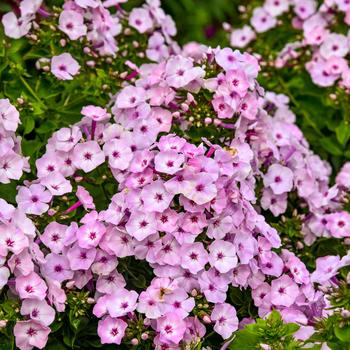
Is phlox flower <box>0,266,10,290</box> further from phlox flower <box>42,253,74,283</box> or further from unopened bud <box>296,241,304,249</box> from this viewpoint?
unopened bud <box>296,241,304,249</box>

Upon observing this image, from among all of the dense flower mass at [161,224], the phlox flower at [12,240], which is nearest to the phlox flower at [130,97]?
the dense flower mass at [161,224]

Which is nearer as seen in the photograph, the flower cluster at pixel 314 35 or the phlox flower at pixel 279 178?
the phlox flower at pixel 279 178

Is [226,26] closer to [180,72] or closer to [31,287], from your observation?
[180,72]

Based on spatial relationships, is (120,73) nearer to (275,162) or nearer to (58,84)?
(58,84)

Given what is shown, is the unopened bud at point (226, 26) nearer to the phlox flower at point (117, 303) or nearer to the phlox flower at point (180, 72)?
the phlox flower at point (180, 72)

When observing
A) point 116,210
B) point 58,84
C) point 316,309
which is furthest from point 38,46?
point 316,309

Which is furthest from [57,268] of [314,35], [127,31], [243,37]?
[243,37]
